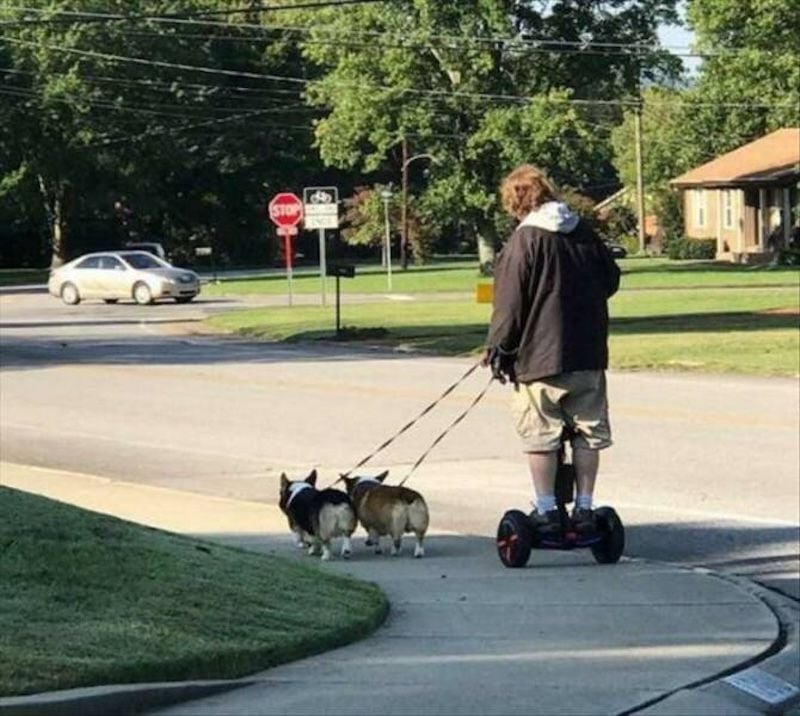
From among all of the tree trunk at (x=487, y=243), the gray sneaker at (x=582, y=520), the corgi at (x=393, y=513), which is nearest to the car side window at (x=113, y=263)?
the tree trunk at (x=487, y=243)

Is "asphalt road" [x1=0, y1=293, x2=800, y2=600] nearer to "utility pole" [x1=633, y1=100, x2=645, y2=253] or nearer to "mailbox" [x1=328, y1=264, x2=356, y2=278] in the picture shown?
"mailbox" [x1=328, y1=264, x2=356, y2=278]

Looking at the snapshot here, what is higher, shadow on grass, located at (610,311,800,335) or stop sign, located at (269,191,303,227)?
stop sign, located at (269,191,303,227)

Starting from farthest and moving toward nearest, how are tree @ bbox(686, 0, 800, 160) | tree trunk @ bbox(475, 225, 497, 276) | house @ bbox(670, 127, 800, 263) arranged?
house @ bbox(670, 127, 800, 263), tree trunk @ bbox(475, 225, 497, 276), tree @ bbox(686, 0, 800, 160)

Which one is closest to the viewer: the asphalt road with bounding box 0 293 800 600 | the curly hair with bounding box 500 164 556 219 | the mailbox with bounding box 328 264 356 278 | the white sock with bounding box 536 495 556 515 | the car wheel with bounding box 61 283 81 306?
the curly hair with bounding box 500 164 556 219

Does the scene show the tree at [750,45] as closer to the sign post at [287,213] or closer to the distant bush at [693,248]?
the sign post at [287,213]

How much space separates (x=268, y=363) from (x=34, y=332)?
36.2ft

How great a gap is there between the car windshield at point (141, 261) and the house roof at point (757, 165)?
29.2m

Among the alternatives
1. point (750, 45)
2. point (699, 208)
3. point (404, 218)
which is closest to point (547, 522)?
point (750, 45)

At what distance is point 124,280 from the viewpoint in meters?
48.5

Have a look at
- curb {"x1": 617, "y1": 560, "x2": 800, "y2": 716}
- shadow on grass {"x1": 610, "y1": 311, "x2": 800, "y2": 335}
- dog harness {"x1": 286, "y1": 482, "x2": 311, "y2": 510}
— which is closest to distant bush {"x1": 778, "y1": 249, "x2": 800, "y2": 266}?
shadow on grass {"x1": 610, "y1": 311, "x2": 800, "y2": 335}

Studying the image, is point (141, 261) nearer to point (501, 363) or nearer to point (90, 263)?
point (90, 263)

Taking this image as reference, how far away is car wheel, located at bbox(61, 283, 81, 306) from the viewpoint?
161 feet

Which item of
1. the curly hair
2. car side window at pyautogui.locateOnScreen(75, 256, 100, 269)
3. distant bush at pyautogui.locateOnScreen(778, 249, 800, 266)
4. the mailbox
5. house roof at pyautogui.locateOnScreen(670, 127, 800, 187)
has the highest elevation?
house roof at pyautogui.locateOnScreen(670, 127, 800, 187)

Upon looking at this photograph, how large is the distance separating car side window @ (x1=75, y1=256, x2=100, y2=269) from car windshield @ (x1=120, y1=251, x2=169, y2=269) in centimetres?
83
